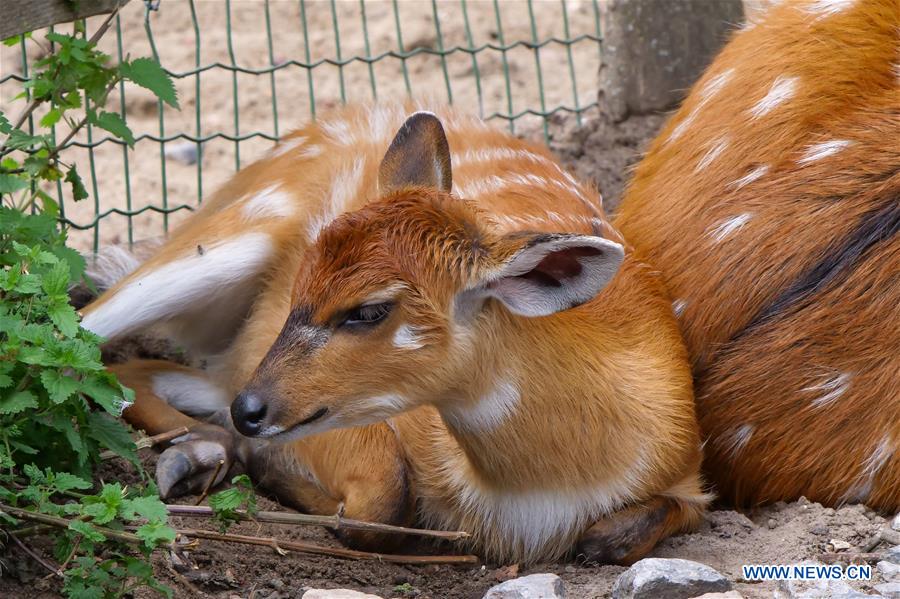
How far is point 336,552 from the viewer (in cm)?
445

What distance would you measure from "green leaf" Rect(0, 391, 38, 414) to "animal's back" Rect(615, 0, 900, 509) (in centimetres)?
230

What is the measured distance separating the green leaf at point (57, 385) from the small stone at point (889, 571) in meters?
2.44

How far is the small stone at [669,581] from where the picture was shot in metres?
3.70

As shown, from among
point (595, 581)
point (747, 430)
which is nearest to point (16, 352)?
point (595, 581)

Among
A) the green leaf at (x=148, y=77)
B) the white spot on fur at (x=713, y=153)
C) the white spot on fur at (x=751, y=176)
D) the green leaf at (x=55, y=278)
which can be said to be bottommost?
the white spot on fur at (x=751, y=176)

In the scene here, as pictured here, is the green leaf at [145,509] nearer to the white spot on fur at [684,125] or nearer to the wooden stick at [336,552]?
the wooden stick at [336,552]

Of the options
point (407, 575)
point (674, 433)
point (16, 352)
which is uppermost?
point (16, 352)

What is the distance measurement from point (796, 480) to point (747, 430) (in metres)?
0.24

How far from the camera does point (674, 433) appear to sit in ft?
14.6

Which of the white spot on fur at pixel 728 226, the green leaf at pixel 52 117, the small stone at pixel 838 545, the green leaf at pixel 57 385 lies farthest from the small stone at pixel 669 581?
the green leaf at pixel 52 117

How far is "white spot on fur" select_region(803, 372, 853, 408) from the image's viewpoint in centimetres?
443

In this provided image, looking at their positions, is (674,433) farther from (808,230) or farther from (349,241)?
(349,241)

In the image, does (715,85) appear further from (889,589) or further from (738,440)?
(889,589)

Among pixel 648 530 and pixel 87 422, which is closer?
pixel 87 422
